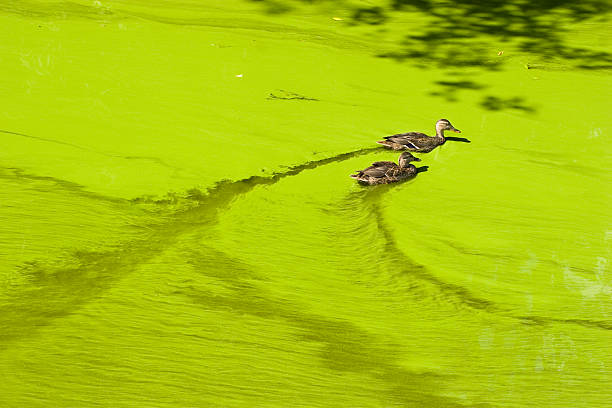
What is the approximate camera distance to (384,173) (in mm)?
4457

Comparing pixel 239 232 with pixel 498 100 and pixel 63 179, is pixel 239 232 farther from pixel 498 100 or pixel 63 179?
pixel 498 100

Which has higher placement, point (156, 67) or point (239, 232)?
point (156, 67)

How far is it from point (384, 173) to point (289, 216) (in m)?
0.79

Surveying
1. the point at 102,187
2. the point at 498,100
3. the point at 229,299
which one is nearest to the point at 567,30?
the point at 498,100

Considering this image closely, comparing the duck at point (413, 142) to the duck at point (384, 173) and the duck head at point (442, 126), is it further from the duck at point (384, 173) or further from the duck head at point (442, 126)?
the duck at point (384, 173)

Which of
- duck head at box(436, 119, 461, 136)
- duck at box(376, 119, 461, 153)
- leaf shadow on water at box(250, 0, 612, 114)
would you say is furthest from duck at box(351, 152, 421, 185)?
leaf shadow on water at box(250, 0, 612, 114)

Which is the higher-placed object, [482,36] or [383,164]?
[482,36]

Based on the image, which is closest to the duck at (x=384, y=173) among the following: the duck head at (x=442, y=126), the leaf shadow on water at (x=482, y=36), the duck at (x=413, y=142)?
the duck at (x=413, y=142)

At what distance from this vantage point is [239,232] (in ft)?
12.1

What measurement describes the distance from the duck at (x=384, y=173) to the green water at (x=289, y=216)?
69 mm

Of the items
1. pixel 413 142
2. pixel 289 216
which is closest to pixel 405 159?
pixel 413 142

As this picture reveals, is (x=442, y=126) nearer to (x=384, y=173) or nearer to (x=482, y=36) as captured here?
(x=384, y=173)

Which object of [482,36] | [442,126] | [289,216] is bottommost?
[289,216]

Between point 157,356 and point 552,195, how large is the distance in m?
2.85
